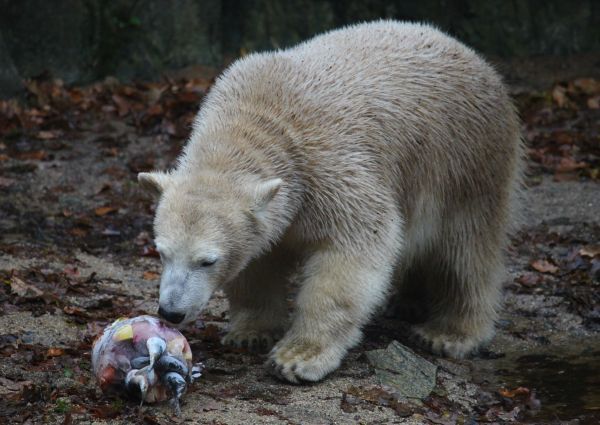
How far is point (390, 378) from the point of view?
5305 millimetres

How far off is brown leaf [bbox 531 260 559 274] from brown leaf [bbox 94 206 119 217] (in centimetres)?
337

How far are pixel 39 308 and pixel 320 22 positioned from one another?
291 inches

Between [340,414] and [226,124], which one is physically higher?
[226,124]

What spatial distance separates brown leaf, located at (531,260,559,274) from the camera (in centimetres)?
732

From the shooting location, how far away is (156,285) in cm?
676

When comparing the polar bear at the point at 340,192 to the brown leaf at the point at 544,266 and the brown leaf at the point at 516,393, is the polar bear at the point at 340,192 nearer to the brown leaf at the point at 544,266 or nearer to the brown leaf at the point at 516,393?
the brown leaf at the point at 516,393

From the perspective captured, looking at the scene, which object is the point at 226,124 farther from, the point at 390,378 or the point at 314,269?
the point at 390,378

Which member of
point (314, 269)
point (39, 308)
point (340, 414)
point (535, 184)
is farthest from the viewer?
point (535, 184)

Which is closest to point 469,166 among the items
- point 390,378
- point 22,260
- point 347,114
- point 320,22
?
point 347,114

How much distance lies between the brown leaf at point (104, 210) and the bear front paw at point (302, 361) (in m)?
3.40

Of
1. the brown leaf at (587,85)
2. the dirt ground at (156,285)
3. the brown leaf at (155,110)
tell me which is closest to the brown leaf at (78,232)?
the dirt ground at (156,285)

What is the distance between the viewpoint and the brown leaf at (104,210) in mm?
8227

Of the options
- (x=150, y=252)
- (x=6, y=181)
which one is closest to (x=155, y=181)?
(x=150, y=252)

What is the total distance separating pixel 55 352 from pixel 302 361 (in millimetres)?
1230
